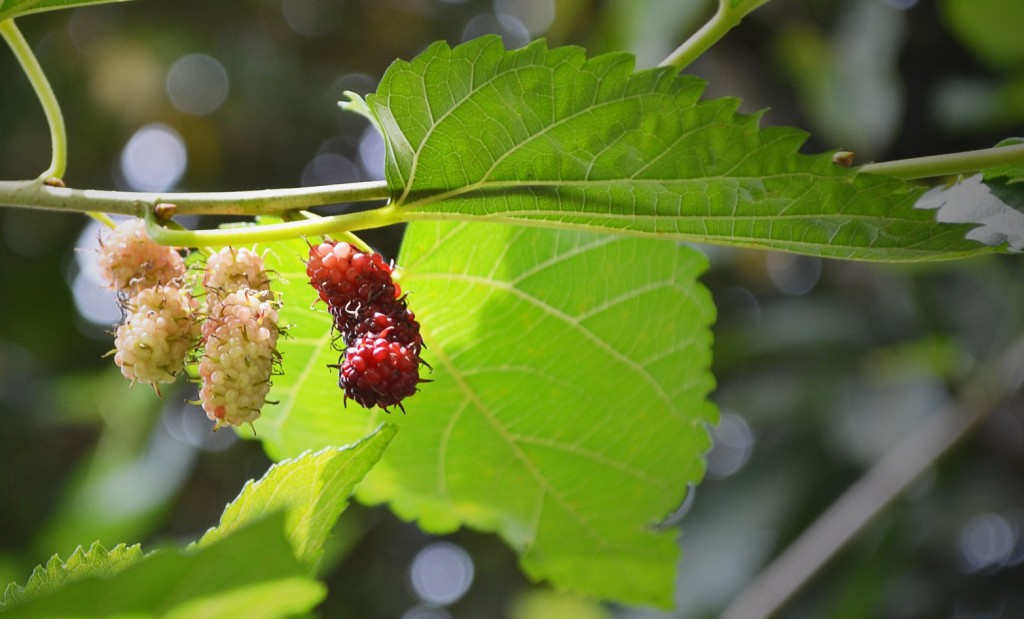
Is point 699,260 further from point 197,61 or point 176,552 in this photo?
point 197,61

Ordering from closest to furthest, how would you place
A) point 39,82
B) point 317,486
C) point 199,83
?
point 317,486
point 39,82
point 199,83

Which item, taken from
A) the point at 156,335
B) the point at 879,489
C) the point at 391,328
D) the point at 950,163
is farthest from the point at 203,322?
the point at 879,489

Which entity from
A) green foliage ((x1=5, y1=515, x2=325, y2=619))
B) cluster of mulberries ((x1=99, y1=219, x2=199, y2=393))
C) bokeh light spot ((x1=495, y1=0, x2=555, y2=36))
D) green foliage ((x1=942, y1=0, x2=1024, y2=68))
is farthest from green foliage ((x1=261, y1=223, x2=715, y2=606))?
bokeh light spot ((x1=495, y1=0, x2=555, y2=36))

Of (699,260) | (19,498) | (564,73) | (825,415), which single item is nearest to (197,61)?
(19,498)

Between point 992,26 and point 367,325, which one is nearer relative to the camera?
point 367,325

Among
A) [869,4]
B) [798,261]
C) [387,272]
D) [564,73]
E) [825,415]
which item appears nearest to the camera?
[564,73]

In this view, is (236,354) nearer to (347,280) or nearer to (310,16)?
(347,280)
